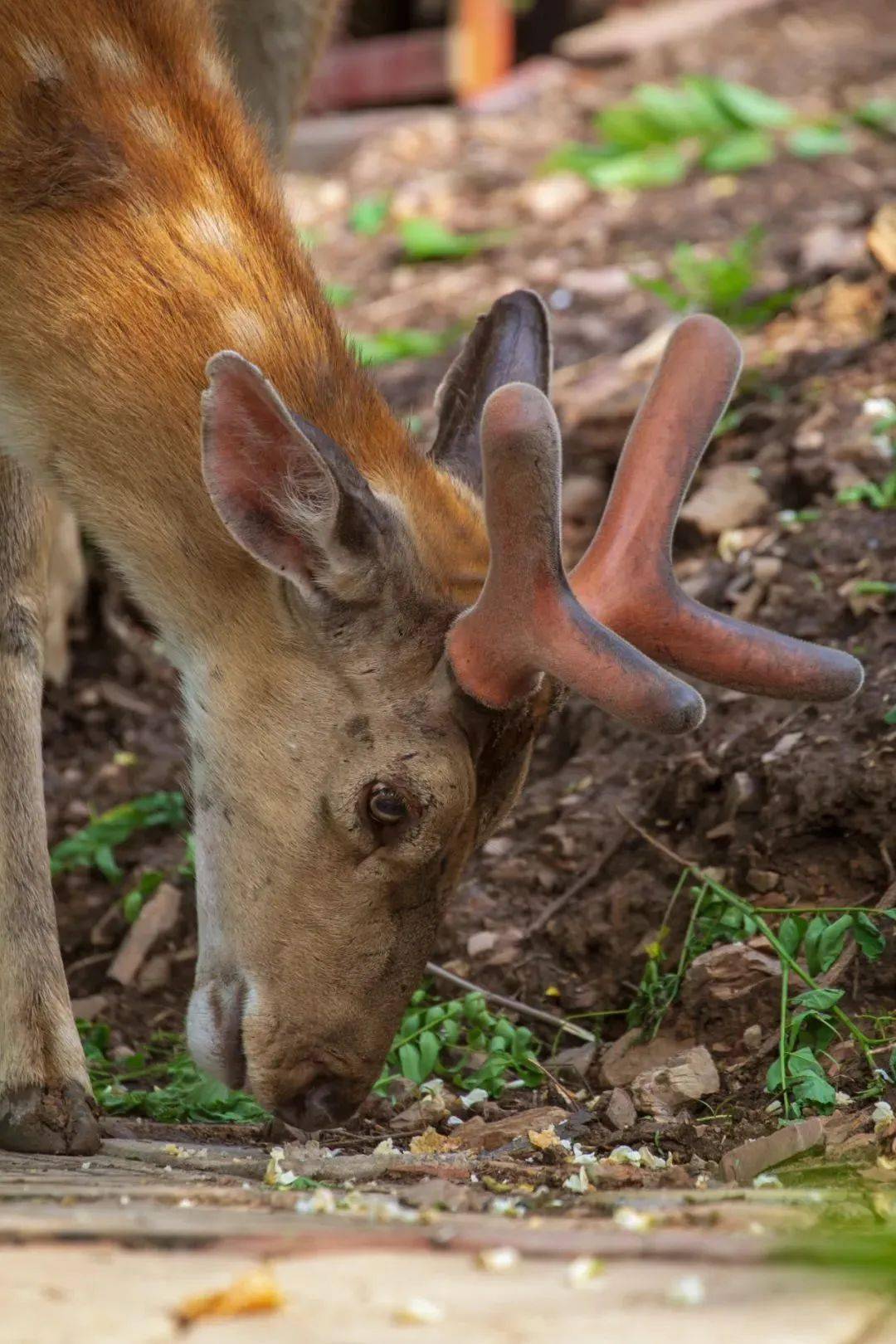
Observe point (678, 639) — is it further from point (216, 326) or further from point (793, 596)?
point (793, 596)

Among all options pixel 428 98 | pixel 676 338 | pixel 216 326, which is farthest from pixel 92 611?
pixel 428 98

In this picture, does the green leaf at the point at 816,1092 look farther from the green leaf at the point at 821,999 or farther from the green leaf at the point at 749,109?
the green leaf at the point at 749,109

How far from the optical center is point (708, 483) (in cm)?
639

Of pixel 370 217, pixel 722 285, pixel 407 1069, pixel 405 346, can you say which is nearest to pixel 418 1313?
pixel 407 1069

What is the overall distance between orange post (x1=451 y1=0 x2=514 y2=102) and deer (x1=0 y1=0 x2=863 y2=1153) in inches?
316

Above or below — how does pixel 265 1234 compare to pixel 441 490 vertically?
below

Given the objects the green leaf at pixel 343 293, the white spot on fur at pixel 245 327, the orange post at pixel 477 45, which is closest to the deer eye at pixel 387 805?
the white spot on fur at pixel 245 327

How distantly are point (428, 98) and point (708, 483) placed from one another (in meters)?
6.89

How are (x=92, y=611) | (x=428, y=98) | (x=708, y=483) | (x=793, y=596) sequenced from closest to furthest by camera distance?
1. (x=793, y=596)
2. (x=708, y=483)
3. (x=92, y=611)
4. (x=428, y=98)

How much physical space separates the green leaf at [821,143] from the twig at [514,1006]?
257 inches

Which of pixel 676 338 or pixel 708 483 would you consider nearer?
pixel 676 338

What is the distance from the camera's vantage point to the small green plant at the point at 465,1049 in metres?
4.44

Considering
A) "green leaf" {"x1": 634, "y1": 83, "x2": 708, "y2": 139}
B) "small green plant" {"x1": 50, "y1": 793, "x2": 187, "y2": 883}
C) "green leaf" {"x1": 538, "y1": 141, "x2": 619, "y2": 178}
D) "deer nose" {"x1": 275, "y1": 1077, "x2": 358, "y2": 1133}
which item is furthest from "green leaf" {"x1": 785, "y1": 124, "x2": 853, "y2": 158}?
"deer nose" {"x1": 275, "y1": 1077, "x2": 358, "y2": 1133}

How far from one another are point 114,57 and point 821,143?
6476mm
